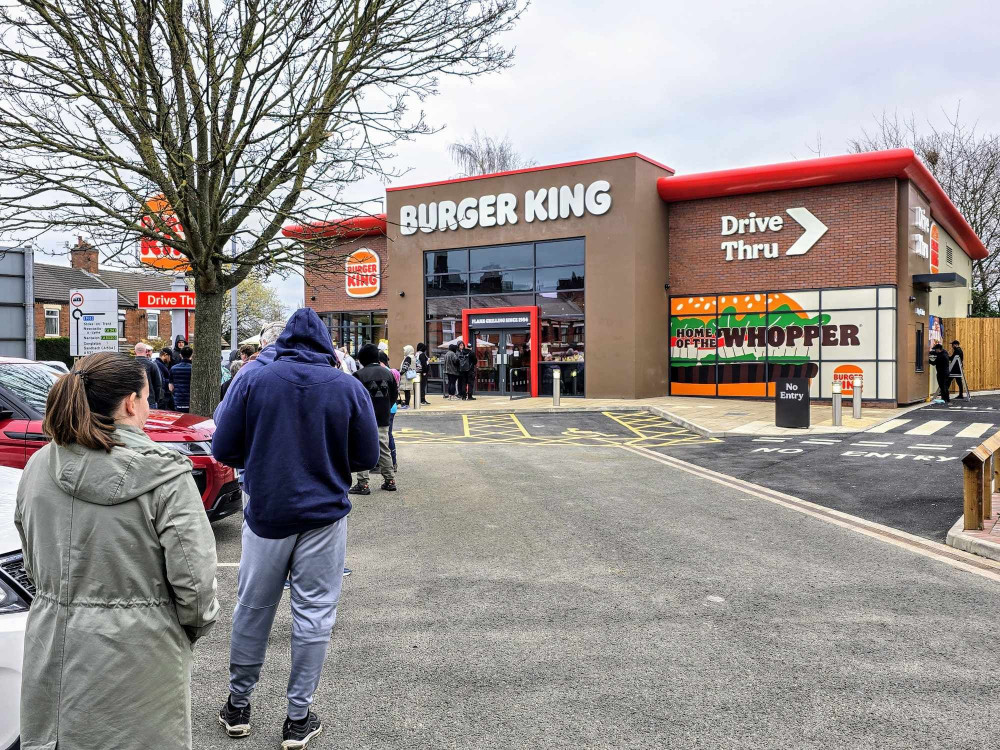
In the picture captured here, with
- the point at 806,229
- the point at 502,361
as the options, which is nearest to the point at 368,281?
the point at 502,361

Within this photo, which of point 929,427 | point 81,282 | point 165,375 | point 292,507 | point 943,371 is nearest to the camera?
point 292,507

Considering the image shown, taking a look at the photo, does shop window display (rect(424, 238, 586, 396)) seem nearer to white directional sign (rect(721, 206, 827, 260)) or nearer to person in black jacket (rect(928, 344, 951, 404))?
white directional sign (rect(721, 206, 827, 260))

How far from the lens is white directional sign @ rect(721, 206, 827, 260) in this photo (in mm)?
20891

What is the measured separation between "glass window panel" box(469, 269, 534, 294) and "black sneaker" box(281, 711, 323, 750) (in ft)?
68.4

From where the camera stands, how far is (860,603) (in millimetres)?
5035

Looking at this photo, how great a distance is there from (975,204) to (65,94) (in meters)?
38.4

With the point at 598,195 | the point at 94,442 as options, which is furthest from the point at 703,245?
the point at 94,442

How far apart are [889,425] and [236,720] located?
15.6 metres

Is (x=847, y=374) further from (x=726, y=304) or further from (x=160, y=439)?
(x=160, y=439)

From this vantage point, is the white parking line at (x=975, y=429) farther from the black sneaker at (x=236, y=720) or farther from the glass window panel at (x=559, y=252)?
the black sneaker at (x=236, y=720)

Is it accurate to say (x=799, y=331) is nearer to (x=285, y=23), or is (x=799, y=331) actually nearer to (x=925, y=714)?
(x=285, y=23)

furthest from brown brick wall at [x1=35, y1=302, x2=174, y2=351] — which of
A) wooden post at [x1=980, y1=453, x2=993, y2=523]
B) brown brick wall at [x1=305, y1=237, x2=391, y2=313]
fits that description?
wooden post at [x1=980, y1=453, x2=993, y2=523]

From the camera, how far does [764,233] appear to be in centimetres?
2162

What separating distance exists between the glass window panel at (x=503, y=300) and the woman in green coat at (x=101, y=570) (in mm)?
21547
